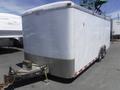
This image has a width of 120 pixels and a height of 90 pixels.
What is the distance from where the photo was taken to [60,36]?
5953 mm

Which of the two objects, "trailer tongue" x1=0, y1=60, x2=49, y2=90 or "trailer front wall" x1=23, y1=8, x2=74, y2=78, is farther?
"trailer front wall" x1=23, y1=8, x2=74, y2=78

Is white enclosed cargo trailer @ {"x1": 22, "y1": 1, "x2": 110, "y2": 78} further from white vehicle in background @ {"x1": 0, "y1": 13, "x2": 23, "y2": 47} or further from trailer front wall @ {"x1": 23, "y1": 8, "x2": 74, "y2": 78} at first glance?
white vehicle in background @ {"x1": 0, "y1": 13, "x2": 23, "y2": 47}

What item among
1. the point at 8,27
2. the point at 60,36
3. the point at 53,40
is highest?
the point at 8,27

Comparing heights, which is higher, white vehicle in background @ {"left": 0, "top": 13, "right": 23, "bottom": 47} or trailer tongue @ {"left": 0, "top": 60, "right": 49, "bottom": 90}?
white vehicle in background @ {"left": 0, "top": 13, "right": 23, "bottom": 47}

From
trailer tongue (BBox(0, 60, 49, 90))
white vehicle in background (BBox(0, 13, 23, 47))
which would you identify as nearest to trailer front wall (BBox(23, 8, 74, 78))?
trailer tongue (BBox(0, 60, 49, 90))

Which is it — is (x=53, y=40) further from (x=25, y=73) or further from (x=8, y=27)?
(x=8, y=27)

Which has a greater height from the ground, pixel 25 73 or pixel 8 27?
pixel 8 27

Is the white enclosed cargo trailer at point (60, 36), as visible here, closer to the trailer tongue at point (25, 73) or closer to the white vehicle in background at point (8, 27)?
the trailer tongue at point (25, 73)

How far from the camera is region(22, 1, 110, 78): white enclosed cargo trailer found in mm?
5793

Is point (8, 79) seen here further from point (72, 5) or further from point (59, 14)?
point (72, 5)

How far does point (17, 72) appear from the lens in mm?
5883

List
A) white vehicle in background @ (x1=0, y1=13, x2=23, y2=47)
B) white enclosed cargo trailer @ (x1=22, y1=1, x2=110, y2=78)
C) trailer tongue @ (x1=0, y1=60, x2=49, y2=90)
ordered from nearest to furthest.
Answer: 1. trailer tongue @ (x1=0, y1=60, x2=49, y2=90)
2. white enclosed cargo trailer @ (x1=22, y1=1, x2=110, y2=78)
3. white vehicle in background @ (x1=0, y1=13, x2=23, y2=47)

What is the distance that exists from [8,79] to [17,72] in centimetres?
37

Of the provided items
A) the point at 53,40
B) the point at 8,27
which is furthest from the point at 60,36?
the point at 8,27
